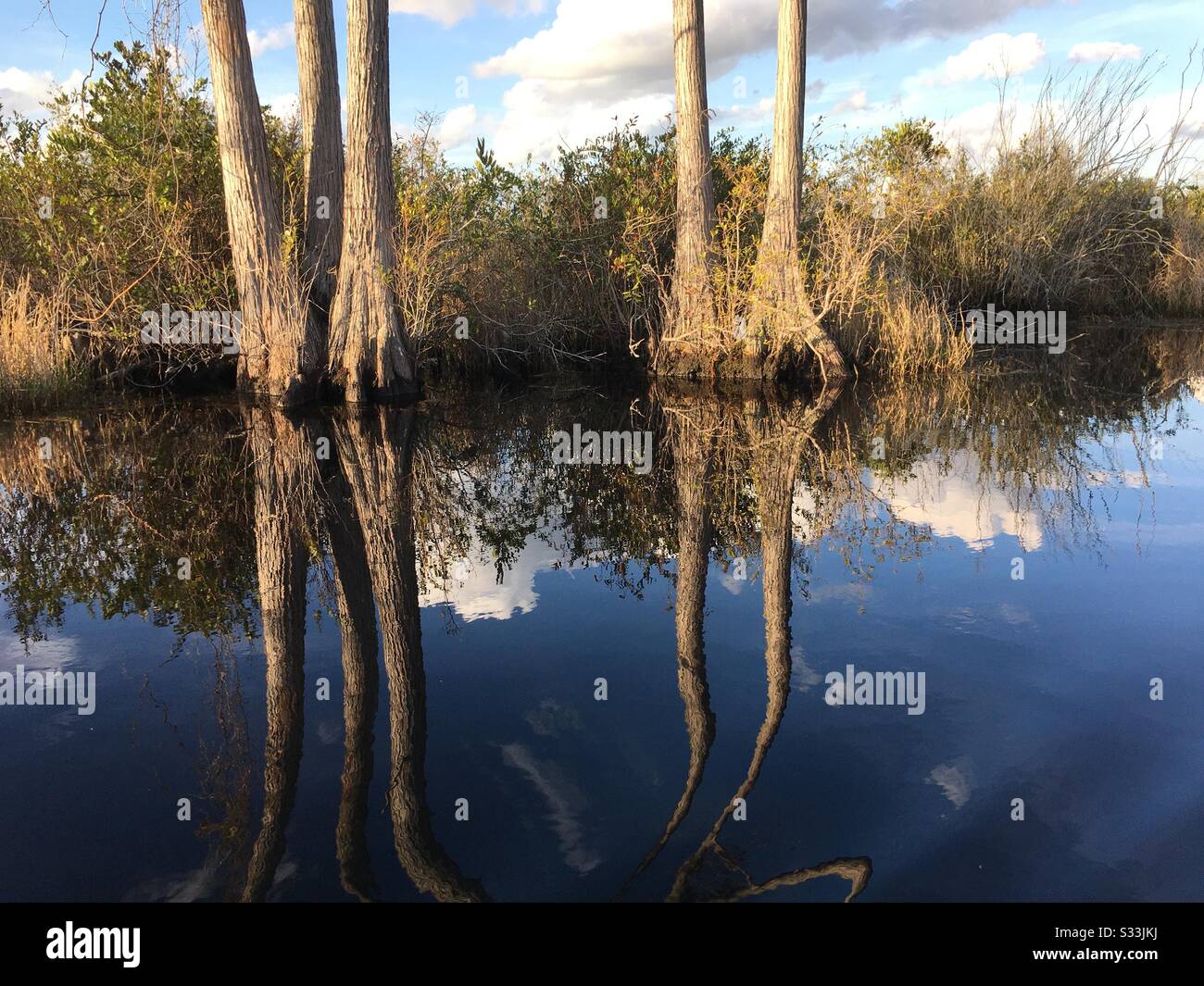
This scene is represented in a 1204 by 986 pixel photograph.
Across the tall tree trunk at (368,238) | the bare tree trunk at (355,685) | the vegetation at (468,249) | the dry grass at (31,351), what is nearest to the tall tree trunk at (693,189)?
the vegetation at (468,249)

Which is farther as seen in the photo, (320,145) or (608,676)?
(320,145)

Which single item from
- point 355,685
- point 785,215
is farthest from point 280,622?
point 785,215

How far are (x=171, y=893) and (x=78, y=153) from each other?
12.4 m

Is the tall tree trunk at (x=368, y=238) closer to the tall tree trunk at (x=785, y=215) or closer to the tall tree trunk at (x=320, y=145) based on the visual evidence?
the tall tree trunk at (x=320, y=145)

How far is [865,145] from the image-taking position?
13.9 metres

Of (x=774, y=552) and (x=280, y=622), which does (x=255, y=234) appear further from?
(x=774, y=552)

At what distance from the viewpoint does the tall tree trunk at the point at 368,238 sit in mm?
11102

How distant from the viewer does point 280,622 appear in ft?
16.0

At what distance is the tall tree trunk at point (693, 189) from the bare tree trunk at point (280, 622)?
6178 millimetres

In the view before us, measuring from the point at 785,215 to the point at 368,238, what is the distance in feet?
18.1

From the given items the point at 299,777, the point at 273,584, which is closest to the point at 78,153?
the point at 273,584

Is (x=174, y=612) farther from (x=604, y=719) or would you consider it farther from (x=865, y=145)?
(x=865, y=145)
